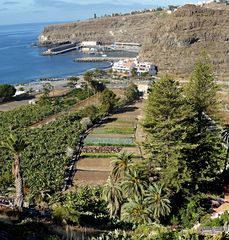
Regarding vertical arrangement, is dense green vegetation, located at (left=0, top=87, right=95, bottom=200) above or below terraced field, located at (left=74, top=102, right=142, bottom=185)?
above

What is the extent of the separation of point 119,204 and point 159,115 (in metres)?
6.35

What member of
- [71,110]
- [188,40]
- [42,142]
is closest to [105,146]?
[42,142]

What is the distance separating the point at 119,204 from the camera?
84.0 feet

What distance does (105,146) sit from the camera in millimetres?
47062

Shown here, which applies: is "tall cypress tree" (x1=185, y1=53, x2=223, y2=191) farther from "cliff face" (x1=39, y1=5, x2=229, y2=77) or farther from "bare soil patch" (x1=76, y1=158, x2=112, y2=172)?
"cliff face" (x1=39, y1=5, x2=229, y2=77)

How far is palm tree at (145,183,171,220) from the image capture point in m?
24.6

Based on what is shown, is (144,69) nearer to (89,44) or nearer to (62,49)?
(62,49)

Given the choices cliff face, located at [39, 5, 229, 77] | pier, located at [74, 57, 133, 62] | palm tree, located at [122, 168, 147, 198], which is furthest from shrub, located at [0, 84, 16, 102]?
pier, located at [74, 57, 133, 62]

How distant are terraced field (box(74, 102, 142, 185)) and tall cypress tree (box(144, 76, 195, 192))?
873 centimetres

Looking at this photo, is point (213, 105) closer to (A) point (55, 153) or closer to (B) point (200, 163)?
(B) point (200, 163)

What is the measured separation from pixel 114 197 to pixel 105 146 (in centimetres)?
2169

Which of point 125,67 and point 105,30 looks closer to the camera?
point 125,67

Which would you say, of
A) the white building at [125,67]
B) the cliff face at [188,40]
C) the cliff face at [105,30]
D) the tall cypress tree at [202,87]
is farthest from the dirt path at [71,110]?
the cliff face at [105,30]

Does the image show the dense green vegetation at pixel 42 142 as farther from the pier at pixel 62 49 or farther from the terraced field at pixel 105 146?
the pier at pixel 62 49
